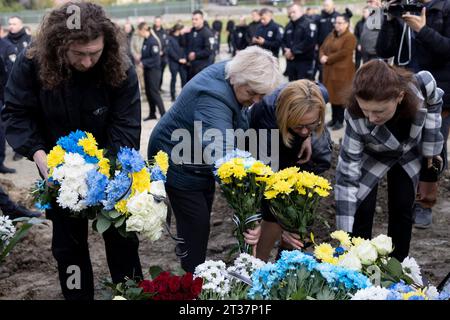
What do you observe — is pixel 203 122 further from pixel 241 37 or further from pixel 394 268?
pixel 241 37

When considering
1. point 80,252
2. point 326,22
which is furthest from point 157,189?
point 326,22

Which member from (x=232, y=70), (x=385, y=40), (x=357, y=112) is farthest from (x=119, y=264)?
Answer: (x=385, y=40)

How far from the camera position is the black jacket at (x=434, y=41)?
495 cm

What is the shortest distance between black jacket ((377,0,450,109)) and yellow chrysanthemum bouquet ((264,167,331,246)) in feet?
9.20

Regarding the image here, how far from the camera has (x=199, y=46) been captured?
41.1 ft

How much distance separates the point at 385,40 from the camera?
215 inches

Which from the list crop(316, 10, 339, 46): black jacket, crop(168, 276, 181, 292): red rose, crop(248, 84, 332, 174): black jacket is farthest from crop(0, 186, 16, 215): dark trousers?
crop(316, 10, 339, 46): black jacket

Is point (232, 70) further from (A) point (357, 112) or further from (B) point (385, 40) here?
(B) point (385, 40)

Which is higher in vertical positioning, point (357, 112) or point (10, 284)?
point (357, 112)

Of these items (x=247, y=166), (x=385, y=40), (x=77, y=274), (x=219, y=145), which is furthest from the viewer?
(x=385, y=40)

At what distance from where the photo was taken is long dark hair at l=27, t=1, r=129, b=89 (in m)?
2.95
